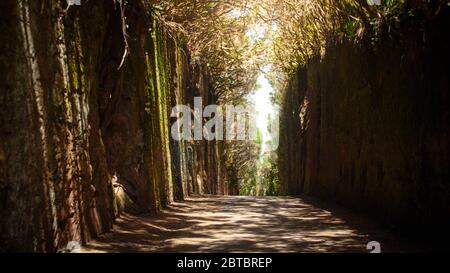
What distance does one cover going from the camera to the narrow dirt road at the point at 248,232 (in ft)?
21.4

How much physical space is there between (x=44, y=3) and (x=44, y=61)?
2.12ft

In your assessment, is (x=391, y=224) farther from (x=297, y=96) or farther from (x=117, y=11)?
(x=297, y=96)

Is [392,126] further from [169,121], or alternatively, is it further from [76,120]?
[169,121]

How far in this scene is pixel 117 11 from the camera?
9023 millimetres

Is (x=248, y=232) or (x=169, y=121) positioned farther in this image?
(x=169, y=121)

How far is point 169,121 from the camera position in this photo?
→ 13.4 metres

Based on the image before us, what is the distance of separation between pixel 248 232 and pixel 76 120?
3.18 metres

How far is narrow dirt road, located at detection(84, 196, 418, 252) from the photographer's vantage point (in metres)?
6.54

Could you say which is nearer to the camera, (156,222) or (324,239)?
(324,239)

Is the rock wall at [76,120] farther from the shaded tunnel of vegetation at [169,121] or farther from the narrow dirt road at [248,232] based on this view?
the narrow dirt road at [248,232]

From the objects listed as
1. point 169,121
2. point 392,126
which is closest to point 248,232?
point 392,126

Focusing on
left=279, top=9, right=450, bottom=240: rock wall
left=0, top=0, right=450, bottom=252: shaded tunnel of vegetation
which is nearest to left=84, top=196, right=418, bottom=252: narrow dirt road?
left=0, top=0, right=450, bottom=252: shaded tunnel of vegetation

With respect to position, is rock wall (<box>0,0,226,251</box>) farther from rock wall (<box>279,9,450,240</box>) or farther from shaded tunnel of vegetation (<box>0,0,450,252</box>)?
rock wall (<box>279,9,450,240</box>)
